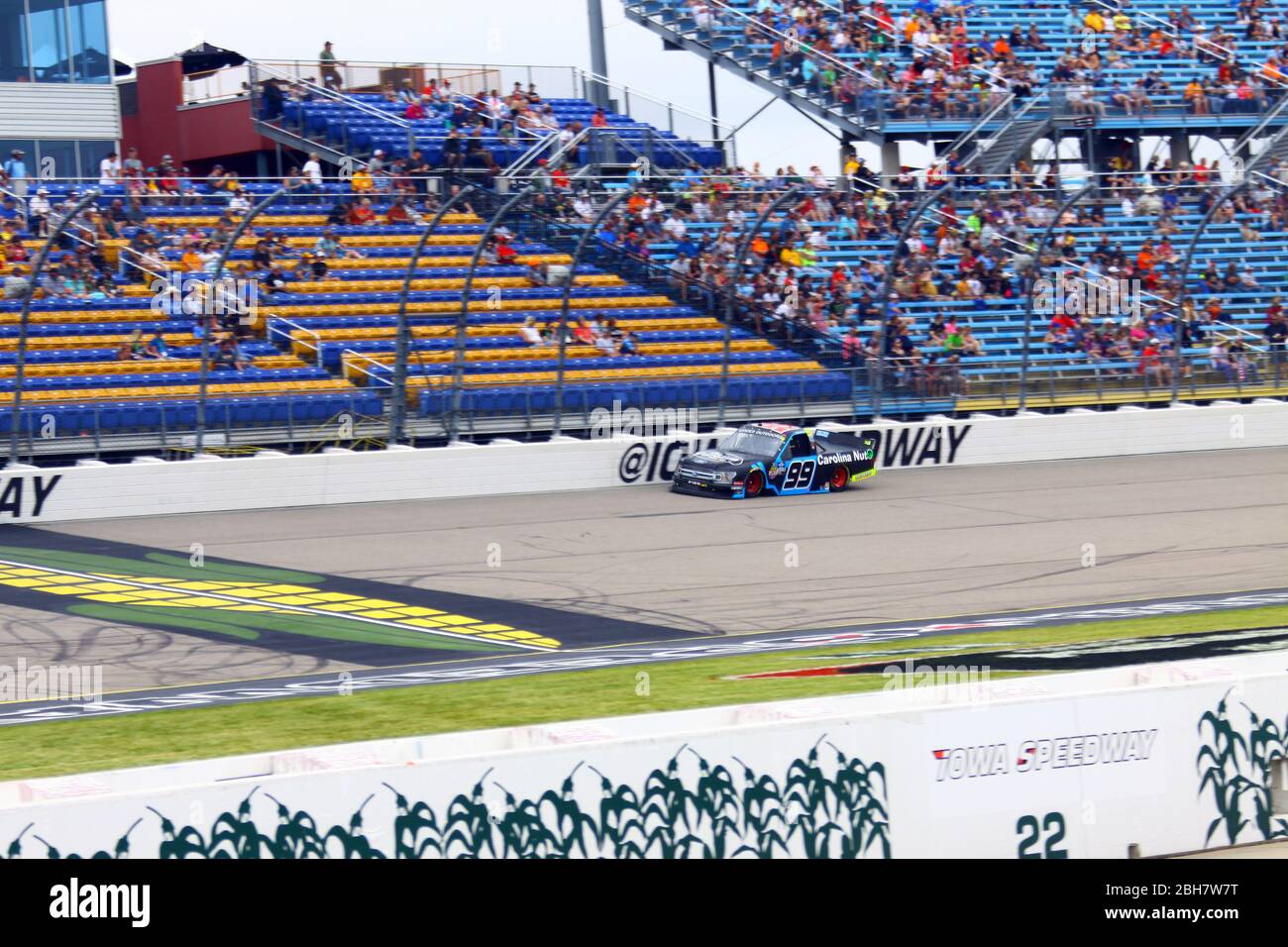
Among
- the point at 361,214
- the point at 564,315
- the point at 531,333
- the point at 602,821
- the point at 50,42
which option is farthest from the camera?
the point at 50,42

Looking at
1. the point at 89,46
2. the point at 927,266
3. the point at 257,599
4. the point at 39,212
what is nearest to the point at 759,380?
the point at 927,266

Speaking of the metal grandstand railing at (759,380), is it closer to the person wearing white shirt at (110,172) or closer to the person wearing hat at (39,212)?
the person wearing hat at (39,212)

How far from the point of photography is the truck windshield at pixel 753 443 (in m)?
25.6

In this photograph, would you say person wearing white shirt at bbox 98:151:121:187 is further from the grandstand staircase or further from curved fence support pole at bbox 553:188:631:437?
curved fence support pole at bbox 553:188:631:437

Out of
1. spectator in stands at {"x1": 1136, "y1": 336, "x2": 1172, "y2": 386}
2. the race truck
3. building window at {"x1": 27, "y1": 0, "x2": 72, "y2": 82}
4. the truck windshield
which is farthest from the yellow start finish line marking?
spectator in stands at {"x1": 1136, "y1": 336, "x2": 1172, "y2": 386}

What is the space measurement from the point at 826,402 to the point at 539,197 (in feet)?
24.6

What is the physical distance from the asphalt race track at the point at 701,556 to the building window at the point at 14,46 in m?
14.7

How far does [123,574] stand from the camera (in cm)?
1877

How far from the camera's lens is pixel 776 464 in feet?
83.3

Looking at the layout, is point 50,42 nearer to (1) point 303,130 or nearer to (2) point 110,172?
(1) point 303,130

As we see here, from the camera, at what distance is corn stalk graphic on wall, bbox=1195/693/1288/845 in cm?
866

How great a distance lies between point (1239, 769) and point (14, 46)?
30758 millimetres

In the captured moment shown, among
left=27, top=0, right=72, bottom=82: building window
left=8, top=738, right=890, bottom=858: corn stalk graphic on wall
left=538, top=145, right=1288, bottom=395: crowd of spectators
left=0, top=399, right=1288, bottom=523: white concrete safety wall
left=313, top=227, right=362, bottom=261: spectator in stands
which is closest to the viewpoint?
left=8, top=738, right=890, bottom=858: corn stalk graphic on wall

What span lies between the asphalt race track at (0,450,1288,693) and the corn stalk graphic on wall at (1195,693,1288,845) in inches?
283
